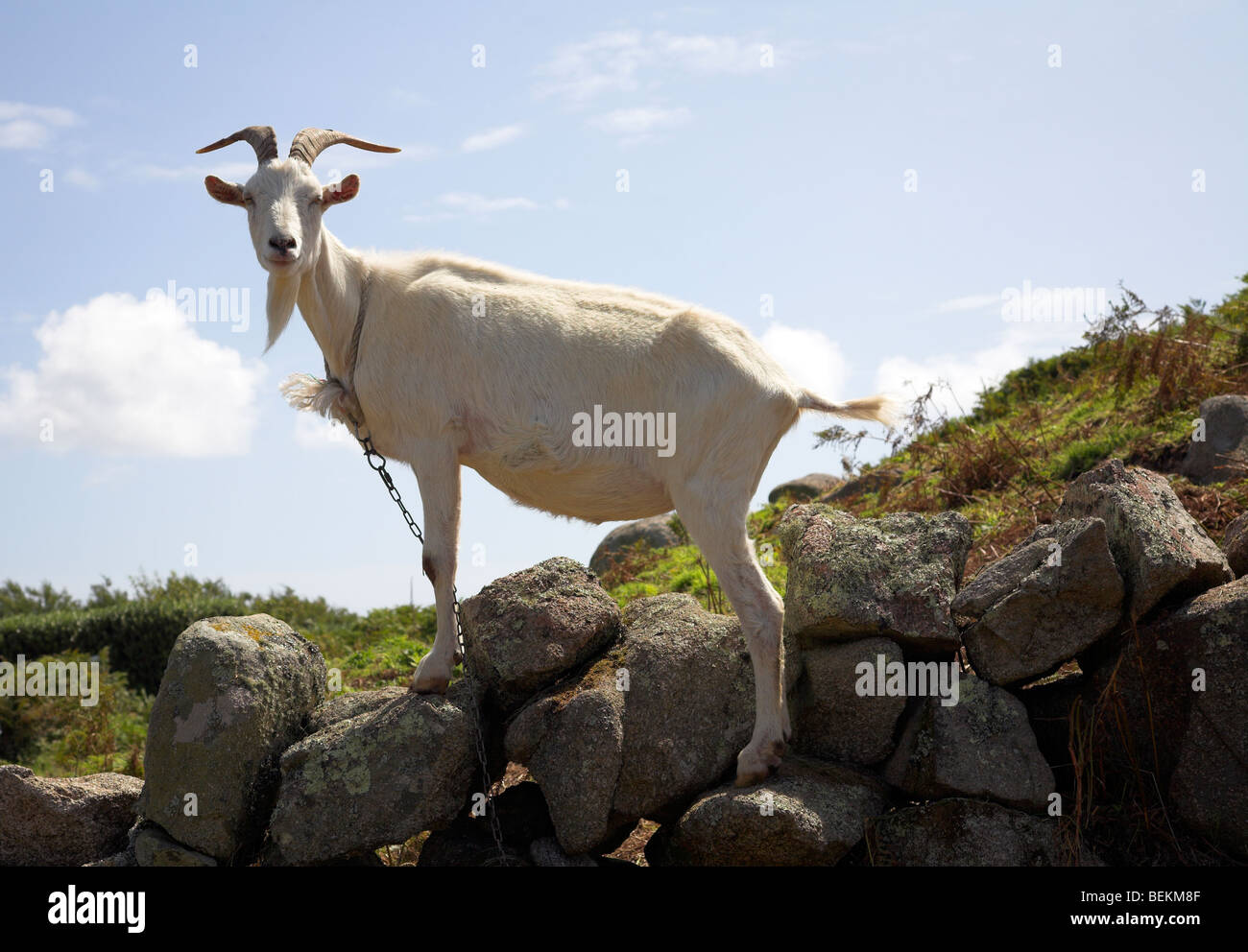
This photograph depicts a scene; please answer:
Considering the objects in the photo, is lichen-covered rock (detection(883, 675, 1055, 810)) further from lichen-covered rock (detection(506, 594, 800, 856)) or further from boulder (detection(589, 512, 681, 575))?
boulder (detection(589, 512, 681, 575))

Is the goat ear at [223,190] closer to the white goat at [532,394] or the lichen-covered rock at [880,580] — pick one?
the white goat at [532,394]

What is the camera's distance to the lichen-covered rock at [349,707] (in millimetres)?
6930

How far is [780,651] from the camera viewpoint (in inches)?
255

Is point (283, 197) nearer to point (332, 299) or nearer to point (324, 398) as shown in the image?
point (332, 299)

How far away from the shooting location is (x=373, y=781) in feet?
20.6

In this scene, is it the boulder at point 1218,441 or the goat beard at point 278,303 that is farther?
the boulder at point 1218,441

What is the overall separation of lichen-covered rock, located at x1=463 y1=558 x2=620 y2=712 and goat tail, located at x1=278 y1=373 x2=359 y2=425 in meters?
1.60

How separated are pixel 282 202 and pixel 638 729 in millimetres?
4059

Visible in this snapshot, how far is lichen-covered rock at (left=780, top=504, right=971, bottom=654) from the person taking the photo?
6676 millimetres

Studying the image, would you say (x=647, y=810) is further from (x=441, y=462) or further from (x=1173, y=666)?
(x=1173, y=666)

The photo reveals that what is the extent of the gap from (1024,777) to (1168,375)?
290 inches

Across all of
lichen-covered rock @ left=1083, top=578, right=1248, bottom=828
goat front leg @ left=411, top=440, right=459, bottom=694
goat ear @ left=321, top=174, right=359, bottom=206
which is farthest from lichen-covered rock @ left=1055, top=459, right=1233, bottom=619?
→ goat ear @ left=321, top=174, right=359, bottom=206

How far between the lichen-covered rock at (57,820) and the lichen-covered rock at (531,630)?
2694mm

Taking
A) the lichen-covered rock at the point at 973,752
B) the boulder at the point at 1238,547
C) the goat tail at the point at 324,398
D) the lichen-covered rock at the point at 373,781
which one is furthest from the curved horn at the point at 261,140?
the boulder at the point at 1238,547
